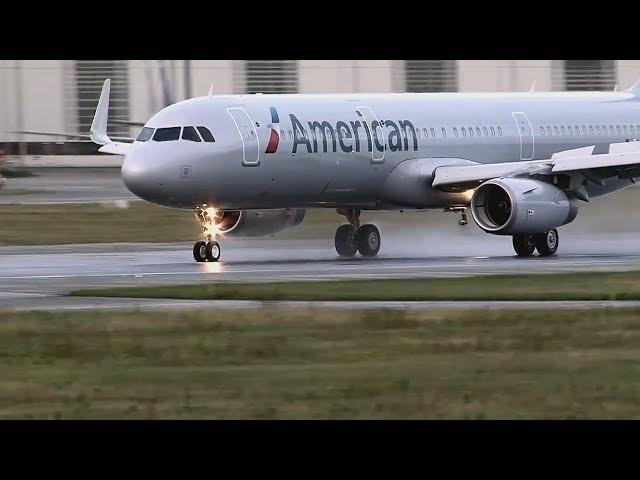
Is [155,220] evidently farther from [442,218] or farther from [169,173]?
[169,173]

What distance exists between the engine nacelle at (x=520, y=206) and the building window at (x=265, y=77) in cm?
3397

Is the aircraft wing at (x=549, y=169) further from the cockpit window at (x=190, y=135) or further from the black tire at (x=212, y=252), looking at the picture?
the cockpit window at (x=190, y=135)

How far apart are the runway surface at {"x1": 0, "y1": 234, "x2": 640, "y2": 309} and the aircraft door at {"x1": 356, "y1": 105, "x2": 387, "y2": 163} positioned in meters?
2.19

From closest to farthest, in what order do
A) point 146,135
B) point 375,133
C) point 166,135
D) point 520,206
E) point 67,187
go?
point 166,135 < point 146,135 < point 520,206 < point 375,133 < point 67,187

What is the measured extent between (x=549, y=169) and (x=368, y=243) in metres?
4.33

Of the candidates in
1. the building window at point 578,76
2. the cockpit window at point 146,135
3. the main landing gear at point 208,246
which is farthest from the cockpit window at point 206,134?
the building window at point 578,76

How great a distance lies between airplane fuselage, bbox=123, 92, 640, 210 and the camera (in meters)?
33.4

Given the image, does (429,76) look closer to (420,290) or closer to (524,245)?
(524,245)

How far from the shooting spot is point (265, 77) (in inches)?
2741

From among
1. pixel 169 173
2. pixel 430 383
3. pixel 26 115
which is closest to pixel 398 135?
pixel 169 173

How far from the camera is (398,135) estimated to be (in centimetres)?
3612

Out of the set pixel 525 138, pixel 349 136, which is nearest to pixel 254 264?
pixel 349 136

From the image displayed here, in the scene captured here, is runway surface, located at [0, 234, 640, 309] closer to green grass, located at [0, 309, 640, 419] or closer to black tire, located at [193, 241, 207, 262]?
black tire, located at [193, 241, 207, 262]

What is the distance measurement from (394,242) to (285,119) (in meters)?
5.78
